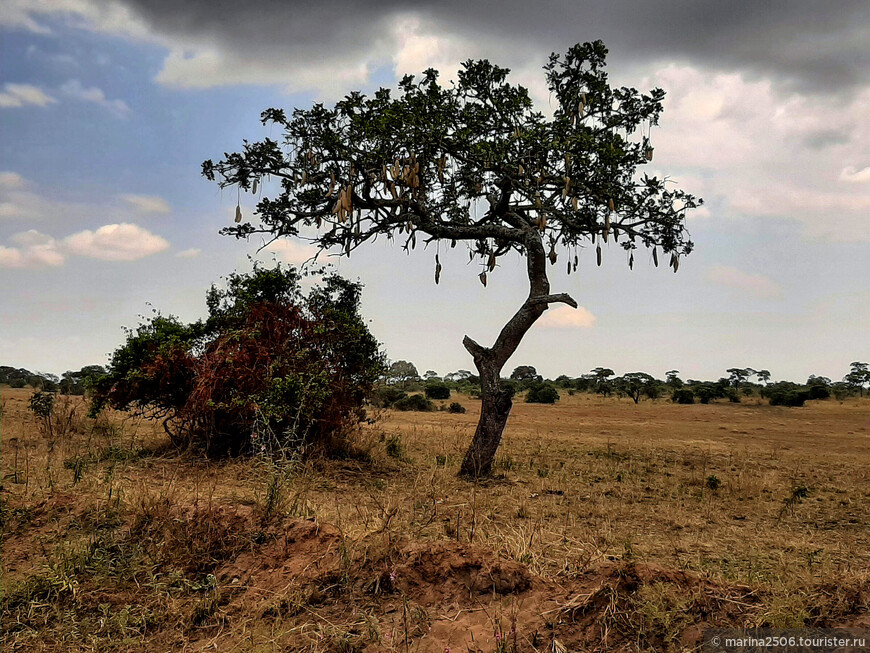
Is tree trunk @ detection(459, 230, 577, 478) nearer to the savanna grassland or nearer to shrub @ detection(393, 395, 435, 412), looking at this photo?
the savanna grassland

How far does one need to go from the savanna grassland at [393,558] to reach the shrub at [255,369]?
29.1 inches

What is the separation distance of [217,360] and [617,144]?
7929 mm

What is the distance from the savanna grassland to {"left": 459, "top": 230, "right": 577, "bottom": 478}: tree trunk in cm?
56

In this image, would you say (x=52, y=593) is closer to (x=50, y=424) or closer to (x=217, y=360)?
(x=217, y=360)

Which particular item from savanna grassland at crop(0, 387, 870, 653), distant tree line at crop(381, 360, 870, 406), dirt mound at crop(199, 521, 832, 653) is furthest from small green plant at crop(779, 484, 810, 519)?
distant tree line at crop(381, 360, 870, 406)

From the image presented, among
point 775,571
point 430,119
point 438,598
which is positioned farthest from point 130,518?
point 430,119

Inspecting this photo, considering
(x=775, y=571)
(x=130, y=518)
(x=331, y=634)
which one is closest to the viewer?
(x=331, y=634)

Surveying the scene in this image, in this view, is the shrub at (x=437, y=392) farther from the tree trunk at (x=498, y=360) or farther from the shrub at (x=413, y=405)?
the tree trunk at (x=498, y=360)

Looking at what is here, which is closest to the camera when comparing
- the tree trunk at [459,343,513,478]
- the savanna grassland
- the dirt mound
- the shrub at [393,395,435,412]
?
the dirt mound

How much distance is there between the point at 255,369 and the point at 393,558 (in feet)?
19.1

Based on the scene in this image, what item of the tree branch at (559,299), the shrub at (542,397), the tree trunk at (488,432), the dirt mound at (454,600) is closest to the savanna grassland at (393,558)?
the dirt mound at (454,600)

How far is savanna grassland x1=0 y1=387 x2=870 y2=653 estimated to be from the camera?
460cm

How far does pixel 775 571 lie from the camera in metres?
5.63

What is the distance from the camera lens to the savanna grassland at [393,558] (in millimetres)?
4598
